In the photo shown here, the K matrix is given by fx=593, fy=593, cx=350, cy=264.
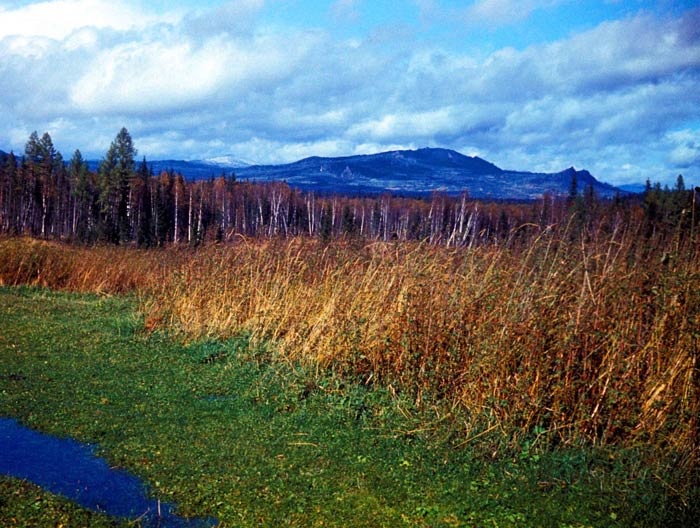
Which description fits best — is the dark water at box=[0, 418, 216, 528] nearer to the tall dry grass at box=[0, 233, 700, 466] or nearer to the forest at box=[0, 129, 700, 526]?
the forest at box=[0, 129, 700, 526]

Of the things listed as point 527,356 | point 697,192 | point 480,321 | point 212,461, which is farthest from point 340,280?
point 697,192

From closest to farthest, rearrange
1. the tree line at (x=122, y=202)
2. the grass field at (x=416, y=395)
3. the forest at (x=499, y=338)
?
the grass field at (x=416, y=395) < the forest at (x=499, y=338) < the tree line at (x=122, y=202)

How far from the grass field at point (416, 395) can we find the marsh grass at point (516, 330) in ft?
0.08

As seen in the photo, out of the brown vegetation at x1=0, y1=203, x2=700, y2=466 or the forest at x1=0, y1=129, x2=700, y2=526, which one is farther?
the brown vegetation at x1=0, y1=203, x2=700, y2=466

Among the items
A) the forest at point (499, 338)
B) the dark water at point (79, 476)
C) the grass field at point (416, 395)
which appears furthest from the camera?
the forest at point (499, 338)

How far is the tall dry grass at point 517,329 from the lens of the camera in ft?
19.1

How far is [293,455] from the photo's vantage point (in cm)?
555

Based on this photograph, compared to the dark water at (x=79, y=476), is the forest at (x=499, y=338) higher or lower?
higher

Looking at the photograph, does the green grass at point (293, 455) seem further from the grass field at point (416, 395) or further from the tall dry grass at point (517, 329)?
the tall dry grass at point (517, 329)

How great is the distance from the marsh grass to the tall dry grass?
2 centimetres

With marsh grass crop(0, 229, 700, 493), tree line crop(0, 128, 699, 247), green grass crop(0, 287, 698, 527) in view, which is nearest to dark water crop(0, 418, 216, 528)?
green grass crop(0, 287, 698, 527)

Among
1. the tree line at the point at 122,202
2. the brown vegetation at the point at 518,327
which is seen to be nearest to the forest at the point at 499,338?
Result: the brown vegetation at the point at 518,327

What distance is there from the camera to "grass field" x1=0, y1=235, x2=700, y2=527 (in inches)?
187

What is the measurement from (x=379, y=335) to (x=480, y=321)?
132 cm
